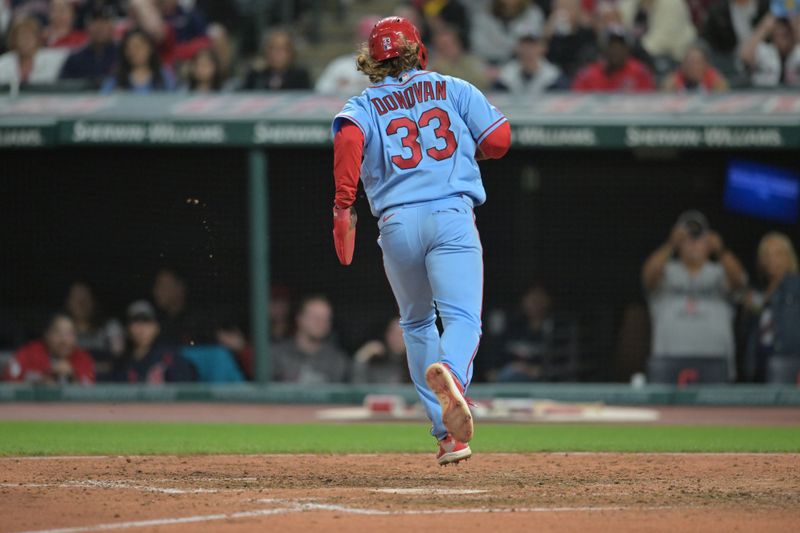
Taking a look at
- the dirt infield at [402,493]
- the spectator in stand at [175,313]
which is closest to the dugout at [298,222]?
the spectator in stand at [175,313]

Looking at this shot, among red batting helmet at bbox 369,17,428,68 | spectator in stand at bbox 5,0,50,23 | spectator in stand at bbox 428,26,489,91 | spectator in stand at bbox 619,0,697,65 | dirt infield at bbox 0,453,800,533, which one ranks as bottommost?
dirt infield at bbox 0,453,800,533

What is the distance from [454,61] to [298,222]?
203cm

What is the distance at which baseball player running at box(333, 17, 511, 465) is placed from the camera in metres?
5.61

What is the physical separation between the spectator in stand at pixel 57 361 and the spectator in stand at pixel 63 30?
3.07m

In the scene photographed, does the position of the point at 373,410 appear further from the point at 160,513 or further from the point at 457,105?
the point at 160,513

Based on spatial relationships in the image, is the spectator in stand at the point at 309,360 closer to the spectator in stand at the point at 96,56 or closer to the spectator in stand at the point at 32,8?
the spectator in stand at the point at 96,56

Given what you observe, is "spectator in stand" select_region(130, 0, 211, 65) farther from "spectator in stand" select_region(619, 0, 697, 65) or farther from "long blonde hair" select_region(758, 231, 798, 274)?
"long blonde hair" select_region(758, 231, 798, 274)

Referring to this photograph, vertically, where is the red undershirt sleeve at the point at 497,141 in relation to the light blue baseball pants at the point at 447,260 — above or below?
above

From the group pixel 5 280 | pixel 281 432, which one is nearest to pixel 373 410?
pixel 281 432

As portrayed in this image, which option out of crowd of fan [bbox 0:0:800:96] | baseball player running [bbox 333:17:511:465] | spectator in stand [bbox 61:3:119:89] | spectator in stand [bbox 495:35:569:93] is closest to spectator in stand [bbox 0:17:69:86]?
crowd of fan [bbox 0:0:800:96]

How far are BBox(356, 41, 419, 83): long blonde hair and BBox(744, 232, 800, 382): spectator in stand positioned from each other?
5994 mm

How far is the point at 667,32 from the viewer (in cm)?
1275

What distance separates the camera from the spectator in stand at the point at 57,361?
11695mm

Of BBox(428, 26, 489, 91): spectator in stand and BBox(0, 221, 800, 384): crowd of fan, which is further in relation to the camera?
BBox(428, 26, 489, 91): spectator in stand
